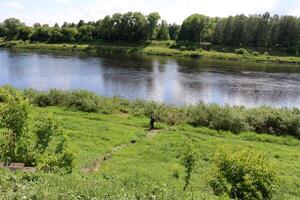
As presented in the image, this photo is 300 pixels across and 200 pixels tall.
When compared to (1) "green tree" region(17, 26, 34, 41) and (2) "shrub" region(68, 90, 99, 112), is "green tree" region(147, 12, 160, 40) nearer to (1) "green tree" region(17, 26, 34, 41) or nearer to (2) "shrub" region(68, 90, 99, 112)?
(1) "green tree" region(17, 26, 34, 41)

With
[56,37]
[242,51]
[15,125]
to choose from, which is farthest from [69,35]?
[15,125]

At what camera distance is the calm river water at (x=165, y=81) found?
5825 cm

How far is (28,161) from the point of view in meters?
20.3

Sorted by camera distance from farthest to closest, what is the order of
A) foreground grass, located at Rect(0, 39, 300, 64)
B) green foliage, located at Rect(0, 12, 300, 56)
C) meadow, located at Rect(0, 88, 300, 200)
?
green foliage, located at Rect(0, 12, 300, 56)
foreground grass, located at Rect(0, 39, 300, 64)
meadow, located at Rect(0, 88, 300, 200)

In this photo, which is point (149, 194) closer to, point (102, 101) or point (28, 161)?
→ point (28, 161)

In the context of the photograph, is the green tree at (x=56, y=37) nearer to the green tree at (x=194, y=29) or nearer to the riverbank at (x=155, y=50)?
the riverbank at (x=155, y=50)

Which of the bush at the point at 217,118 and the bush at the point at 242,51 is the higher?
the bush at the point at 242,51

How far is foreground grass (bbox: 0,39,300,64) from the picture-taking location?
119500 millimetres

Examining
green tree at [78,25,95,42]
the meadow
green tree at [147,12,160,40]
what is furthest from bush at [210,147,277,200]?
green tree at [78,25,95,42]

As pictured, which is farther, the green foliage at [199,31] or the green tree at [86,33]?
the green tree at [86,33]

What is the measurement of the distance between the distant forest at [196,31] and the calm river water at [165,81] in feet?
144

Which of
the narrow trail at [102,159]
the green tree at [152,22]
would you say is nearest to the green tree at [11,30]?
the green tree at [152,22]

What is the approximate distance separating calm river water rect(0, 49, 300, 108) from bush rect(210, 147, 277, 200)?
35991 millimetres

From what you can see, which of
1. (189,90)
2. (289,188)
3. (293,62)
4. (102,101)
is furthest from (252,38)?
(289,188)
